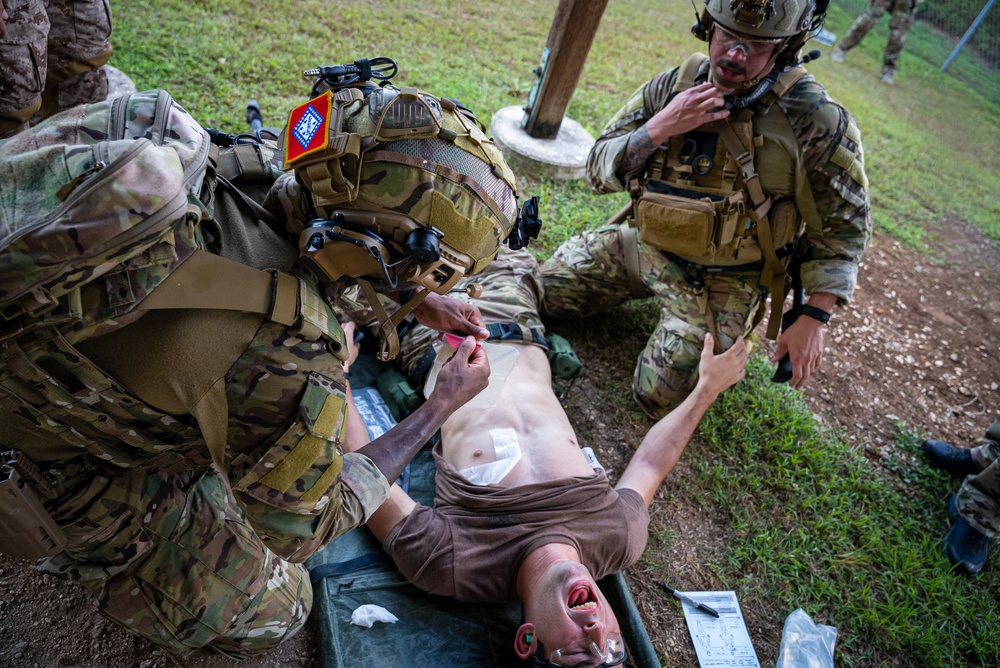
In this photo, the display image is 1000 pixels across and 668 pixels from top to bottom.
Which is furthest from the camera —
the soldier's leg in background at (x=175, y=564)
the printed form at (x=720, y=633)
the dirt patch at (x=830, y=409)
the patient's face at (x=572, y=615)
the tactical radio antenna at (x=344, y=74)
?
the printed form at (x=720, y=633)

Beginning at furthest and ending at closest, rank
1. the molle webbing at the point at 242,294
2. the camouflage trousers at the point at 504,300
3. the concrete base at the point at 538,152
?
the concrete base at the point at 538,152, the camouflage trousers at the point at 504,300, the molle webbing at the point at 242,294

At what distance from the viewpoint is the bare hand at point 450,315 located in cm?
256

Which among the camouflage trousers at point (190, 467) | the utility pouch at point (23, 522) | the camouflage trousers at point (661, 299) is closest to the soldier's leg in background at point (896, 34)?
the camouflage trousers at point (661, 299)

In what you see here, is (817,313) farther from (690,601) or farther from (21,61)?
(21,61)

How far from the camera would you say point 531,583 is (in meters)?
2.51

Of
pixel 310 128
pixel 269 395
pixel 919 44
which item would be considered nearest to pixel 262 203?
pixel 310 128

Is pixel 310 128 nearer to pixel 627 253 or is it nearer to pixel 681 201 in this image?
pixel 681 201

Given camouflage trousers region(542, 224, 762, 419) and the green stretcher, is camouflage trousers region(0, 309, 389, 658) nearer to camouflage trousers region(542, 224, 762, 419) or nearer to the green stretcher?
the green stretcher

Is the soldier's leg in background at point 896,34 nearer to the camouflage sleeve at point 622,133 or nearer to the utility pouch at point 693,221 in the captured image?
the camouflage sleeve at point 622,133

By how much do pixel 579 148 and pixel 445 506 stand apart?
4.01 meters

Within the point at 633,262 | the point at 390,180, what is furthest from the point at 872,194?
the point at 390,180

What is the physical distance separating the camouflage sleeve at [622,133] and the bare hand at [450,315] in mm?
1581

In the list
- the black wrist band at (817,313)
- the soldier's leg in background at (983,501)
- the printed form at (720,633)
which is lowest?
the printed form at (720,633)

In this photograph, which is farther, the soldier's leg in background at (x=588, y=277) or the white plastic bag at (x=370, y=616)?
the soldier's leg in background at (x=588, y=277)
